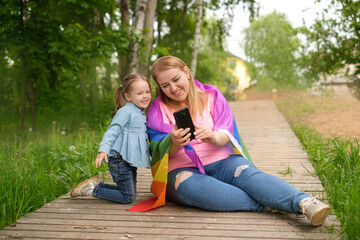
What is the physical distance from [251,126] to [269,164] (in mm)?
3701

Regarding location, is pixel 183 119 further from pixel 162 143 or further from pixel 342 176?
pixel 342 176

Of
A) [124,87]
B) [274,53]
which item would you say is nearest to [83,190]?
[124,87]

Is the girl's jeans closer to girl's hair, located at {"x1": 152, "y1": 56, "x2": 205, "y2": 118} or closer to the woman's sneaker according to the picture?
the woman's sneaker

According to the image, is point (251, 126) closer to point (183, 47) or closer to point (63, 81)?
point (63, 81)

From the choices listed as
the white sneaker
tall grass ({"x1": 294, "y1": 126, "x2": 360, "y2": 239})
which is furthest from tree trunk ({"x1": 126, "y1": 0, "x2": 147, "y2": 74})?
the white sneaker

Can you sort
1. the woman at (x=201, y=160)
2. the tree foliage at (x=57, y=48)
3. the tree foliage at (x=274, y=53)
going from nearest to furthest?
the woman at (x=201, y=160)
the tree foliage at (x=57, y=48)
the tree foliage at (x=274, y=53)

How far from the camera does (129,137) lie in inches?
124

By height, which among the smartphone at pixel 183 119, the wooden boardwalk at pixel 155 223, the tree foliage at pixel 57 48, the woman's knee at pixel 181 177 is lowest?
the wooden boardwalk at pixel 155 223

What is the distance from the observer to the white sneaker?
2430mm

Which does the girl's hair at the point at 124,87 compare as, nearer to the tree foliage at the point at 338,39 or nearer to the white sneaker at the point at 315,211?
the white sneaker at the point at 315,211

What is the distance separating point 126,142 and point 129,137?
0.05 meters

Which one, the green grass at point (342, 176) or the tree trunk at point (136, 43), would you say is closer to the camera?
the green grass at point (342, 176)

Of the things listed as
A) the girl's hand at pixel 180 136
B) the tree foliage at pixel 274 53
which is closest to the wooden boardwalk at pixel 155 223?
the girl's hand at pixel 180 136

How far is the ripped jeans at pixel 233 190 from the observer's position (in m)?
2.74
